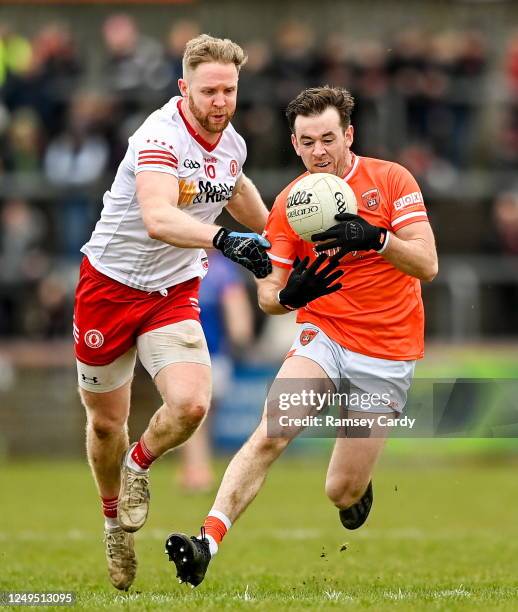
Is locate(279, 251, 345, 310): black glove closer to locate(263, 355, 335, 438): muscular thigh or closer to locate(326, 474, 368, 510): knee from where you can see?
locate(263, 355, 335, 438): muscular thigh

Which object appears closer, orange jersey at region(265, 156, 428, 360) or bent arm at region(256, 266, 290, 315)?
bent arm at region(256, 266, 290, 315)

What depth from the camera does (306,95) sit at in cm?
774

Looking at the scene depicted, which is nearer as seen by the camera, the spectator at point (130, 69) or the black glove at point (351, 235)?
the black glove at point (351, 235)

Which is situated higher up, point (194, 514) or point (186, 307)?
point (186, 307)

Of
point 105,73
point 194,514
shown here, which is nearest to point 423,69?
point 105,73

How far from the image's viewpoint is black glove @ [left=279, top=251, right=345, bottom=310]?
23.9ft

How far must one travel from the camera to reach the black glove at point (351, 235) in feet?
23.2

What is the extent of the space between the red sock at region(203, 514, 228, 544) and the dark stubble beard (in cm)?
224

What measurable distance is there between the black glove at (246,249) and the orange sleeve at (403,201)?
109 centimetres

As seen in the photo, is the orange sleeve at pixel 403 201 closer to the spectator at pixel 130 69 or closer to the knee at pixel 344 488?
the knee at pixel 344 488

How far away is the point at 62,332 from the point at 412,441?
4984 mm

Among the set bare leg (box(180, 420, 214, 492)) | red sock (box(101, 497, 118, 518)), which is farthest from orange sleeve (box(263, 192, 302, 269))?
bare leg (box(180, 420, 214, 492))

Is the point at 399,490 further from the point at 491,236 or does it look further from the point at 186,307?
the point at 186,307

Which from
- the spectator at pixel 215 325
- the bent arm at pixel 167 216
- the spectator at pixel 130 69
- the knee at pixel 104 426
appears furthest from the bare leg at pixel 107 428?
the spectator at pixel 130 69
